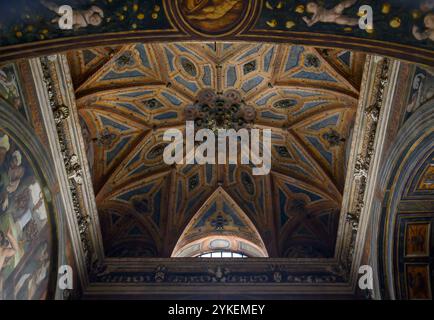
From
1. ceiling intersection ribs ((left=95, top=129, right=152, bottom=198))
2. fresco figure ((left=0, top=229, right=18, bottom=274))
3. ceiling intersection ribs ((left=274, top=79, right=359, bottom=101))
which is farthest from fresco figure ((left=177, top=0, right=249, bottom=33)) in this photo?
ceiling intersection ribs ((left=95, top=129, right=152, bottom=198))

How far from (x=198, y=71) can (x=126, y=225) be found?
16.6ft

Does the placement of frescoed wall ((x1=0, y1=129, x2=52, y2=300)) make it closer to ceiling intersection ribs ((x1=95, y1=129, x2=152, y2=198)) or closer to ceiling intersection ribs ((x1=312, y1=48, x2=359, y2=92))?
ceiling intersection ribs ((x1=95, y1=129, x2=152, y2=198))

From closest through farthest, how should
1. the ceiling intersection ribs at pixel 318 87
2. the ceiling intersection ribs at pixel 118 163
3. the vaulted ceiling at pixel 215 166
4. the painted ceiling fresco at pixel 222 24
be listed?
the painted ceiling fresco at pixel 222 24 → the ceiling intersection ribs at pixel 318 87 → the vaulted ceiling at pixel 215 166 → the ceiling intersection ribs at pixel 118 163

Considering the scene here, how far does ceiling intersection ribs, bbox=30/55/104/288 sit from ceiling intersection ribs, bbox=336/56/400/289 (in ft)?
21.4

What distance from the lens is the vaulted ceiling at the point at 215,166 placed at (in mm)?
17422

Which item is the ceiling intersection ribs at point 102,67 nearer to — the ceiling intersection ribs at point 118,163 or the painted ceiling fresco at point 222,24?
the ceiling intersection ribs at point 118,163

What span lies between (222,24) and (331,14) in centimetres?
197

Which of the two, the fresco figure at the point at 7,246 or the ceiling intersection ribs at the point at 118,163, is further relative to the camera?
the ceiling intersection ribs at the point at 118,163

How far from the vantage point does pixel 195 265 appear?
18047 mm

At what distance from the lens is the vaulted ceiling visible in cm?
1742

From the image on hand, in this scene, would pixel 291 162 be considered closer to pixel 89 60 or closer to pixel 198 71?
pixel 198 71

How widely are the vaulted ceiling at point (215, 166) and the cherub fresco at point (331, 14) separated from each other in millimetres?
4670

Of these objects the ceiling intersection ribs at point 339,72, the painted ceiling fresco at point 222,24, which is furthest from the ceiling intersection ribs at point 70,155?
the ceiling intersection ribs at point 339,72
